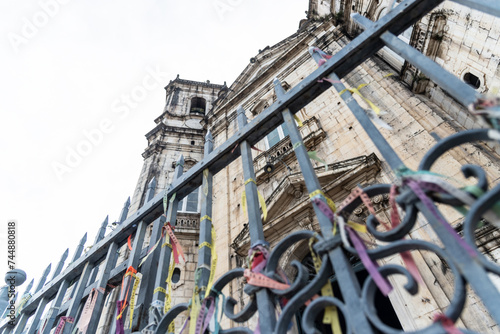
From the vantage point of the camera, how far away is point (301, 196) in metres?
7.07

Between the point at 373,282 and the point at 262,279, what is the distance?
63 centimetres

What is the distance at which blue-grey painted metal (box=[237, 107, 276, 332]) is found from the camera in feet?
5.59

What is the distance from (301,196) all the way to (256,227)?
5.05 meters

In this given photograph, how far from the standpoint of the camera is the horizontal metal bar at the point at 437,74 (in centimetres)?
160

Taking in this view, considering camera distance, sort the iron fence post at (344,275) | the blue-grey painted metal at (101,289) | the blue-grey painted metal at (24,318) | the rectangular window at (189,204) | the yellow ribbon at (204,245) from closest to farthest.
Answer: the iron fence post at (344,275) → the yellow ribbon at (204,245) → the blue-grey painted metal at (101,289) → the blue-grey painted metal at (24,318) → the rectangular window at (189,204)

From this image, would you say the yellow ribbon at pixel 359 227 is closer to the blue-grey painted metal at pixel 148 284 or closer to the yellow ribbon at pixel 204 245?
the yellow ribbon at pixel 204 245

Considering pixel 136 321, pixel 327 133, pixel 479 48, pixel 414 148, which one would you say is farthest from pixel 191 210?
pixel 479 48

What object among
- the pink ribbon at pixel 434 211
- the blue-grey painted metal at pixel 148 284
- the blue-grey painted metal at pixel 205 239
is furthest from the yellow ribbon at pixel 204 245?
the pink ribbon at pixel 434 211

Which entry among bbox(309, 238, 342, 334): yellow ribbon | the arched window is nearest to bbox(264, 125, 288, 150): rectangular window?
bbox(309, 238, 342, 334): yellow ribbon

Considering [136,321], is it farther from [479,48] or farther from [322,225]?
[479,48]

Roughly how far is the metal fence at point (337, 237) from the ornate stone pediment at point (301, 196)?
3405 millimetres

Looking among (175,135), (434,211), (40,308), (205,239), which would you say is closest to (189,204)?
(175,135)

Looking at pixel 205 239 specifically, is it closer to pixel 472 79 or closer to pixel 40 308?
pixel 40 308

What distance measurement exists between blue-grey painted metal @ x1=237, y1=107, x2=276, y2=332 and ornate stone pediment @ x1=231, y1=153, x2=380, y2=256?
11.0 ft
